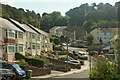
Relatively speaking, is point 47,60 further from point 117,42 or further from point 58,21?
point 58,21

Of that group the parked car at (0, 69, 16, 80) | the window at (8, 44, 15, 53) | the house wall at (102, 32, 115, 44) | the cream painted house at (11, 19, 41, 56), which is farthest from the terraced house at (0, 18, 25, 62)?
the house wall at (102, 32, 115, 44)

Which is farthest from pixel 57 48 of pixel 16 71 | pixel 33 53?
pixel 16 71

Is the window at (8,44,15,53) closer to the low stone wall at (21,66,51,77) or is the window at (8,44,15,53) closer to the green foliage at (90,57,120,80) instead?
the low stone wall at (21,66,51,77)

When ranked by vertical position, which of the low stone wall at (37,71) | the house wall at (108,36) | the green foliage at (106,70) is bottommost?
the low stone wall at (37,71)

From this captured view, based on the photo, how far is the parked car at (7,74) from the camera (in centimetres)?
1998

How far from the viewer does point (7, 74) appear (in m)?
20.2

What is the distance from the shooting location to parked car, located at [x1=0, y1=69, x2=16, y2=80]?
Result: 65.6 ft

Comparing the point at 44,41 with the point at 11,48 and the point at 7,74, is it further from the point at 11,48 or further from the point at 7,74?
the point at 7,74

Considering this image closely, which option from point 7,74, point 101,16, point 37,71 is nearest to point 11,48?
point 37,71

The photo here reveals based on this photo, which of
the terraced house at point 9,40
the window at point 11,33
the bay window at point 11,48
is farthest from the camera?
the bay window at point 11,48

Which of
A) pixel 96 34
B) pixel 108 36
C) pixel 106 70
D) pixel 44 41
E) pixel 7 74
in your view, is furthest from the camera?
pixel 96 34

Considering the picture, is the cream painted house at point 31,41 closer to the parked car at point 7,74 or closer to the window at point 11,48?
the window at point 11,48

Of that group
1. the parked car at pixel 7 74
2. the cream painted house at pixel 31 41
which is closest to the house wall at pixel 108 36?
the parked car at pixel 7 74

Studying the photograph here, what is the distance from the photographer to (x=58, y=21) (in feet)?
396
